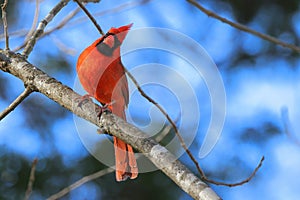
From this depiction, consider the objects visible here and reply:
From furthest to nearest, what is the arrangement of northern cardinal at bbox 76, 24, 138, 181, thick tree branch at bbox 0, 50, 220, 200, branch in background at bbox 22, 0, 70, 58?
northern cardinal at bbox 76, 24, 138, 181, branch in background at bbox 22, 0, 70, 58, thick tree branch at bbox 0, 50, 220, 200

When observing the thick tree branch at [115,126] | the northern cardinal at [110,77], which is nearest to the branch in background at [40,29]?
the thick tree branch at [115,126]

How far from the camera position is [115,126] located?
2078 millimetres

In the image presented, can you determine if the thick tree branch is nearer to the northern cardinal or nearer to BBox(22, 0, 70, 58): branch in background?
BBox(22, 0, 70, 58): branch in background

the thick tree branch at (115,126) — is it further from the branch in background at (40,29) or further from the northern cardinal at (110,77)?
the northern cardinal at (110,77)

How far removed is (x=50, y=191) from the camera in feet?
16.8

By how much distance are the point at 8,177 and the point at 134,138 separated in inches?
132

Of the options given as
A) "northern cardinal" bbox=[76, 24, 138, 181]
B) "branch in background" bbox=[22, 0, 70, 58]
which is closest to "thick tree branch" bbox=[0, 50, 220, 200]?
"branch in background" bbox=[22, 0, 70, 58]

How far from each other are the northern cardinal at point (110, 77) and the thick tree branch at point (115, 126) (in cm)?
69

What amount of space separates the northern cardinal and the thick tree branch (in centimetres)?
69

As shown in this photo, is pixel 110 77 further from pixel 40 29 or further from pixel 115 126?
pixel 115 126

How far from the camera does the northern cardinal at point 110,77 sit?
2.98 meters

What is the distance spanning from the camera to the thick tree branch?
1.68m

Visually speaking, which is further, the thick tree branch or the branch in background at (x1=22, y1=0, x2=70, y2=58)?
the branch in background at (x1=22, y1=0, x2=70, y2=58)

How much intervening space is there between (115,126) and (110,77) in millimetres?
1208
